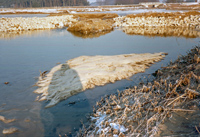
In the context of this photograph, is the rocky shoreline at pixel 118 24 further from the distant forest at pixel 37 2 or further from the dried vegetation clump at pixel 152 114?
the distant forest at pixel 37 2

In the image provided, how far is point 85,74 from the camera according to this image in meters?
6.23

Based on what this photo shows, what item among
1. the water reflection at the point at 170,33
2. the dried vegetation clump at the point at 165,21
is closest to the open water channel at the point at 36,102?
the water reflection at the point at 170,33

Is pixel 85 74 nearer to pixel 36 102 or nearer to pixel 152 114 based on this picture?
pixel 36 102

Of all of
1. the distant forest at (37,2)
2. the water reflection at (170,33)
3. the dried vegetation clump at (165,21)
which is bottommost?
the water reflection at (170,33)

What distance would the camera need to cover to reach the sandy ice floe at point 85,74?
5.46m

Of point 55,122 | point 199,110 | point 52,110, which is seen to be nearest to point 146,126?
point 199,110

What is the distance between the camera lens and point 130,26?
22297 millimetres

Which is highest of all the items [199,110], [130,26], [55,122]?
[130,26]

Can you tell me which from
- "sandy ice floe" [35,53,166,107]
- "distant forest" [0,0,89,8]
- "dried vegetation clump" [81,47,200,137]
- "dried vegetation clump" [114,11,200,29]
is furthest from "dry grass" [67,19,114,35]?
"distant forest" [0,0,89,8]

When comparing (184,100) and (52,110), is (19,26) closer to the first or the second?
(52,110)

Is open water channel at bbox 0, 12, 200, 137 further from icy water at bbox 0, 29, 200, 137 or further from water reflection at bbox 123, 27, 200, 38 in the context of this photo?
water reflection at bbox 123, 27, 200, 38

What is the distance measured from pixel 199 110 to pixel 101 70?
4048mm

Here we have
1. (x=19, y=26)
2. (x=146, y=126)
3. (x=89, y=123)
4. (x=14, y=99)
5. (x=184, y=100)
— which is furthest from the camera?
(x=19, y=26)

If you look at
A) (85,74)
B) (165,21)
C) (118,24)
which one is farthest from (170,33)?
(85,74)
